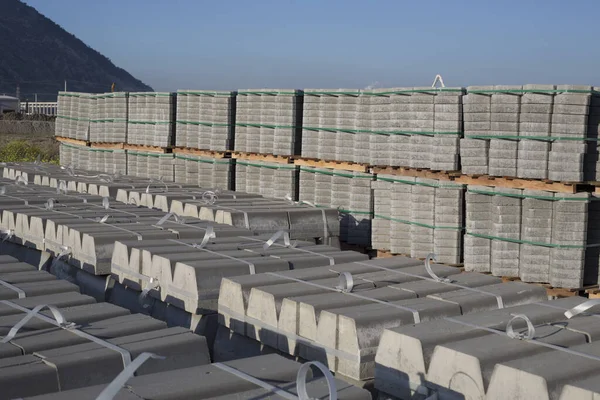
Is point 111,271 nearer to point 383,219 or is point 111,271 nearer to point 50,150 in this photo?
point 383,219

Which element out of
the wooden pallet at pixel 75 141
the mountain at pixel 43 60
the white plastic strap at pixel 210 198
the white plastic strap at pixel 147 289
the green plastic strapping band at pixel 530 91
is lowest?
the white plastic strap at pixel 147 289

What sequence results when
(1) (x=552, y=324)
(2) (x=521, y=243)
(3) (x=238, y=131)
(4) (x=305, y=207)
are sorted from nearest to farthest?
(1) (x=552, y=324), (2) (x=521, y=243), (4) (x=305, y=207), (3) (x=238, y=131)

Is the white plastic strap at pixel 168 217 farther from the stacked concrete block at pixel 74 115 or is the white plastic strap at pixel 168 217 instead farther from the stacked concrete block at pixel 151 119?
the stacked concrete block at pixel 74 115

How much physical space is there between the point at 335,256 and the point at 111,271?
7.10 feet

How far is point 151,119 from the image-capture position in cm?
1593

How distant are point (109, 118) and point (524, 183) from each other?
10750 millimetres

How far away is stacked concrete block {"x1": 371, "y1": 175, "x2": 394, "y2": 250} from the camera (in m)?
11.0

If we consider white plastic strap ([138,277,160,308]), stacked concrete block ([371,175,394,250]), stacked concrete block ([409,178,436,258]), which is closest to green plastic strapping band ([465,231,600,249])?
stacked concrete block ([409,178,436,258])

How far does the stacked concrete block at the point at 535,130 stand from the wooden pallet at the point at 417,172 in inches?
41.1

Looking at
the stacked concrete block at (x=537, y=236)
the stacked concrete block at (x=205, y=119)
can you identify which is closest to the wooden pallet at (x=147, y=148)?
the stacked concrete block at (x=205, y=119)

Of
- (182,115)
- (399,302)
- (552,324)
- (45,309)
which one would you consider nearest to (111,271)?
(45,309)

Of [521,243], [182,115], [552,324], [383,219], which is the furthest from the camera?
[182,115]

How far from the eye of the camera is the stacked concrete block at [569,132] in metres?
8.83

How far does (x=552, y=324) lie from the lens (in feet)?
16.5
